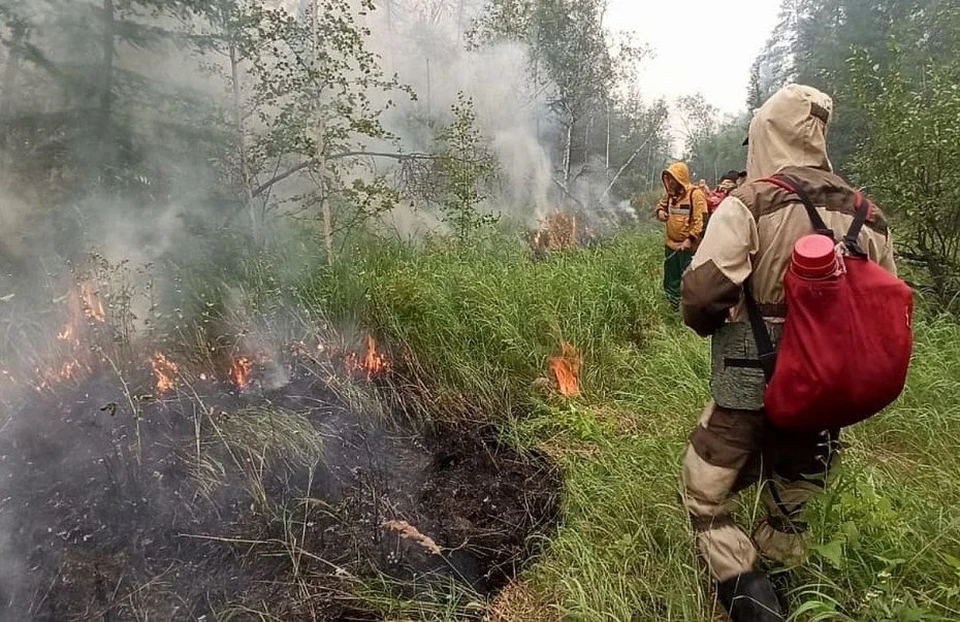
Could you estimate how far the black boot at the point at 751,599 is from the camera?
1.97 m

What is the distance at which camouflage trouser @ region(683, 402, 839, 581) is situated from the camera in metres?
2.05

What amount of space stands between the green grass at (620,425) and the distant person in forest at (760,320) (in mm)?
167

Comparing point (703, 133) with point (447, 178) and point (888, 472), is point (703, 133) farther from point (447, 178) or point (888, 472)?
point (888, 472)

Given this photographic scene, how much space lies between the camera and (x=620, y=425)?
4070mm

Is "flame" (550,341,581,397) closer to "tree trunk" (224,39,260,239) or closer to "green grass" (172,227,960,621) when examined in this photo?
"green grass" (172,227,960,621)

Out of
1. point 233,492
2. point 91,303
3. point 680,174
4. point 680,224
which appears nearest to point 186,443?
point 233,492

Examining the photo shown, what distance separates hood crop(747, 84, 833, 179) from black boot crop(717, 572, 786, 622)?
151 cm

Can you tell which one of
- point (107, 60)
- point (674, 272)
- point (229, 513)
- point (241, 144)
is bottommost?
point (229, 513)

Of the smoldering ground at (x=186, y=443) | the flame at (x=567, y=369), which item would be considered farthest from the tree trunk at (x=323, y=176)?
the flame at (x=567, y=369)

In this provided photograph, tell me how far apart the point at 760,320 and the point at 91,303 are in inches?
199

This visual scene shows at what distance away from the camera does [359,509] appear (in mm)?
3314

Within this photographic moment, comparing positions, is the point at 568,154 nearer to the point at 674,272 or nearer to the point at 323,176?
the point at 674,272

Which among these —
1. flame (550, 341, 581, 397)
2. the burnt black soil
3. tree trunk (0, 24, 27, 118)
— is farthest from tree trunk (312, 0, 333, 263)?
flame (550, 341, 581, 397)

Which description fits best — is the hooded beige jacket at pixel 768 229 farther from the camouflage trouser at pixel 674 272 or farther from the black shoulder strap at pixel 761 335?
the camouflage trouser at pixel 674 272
